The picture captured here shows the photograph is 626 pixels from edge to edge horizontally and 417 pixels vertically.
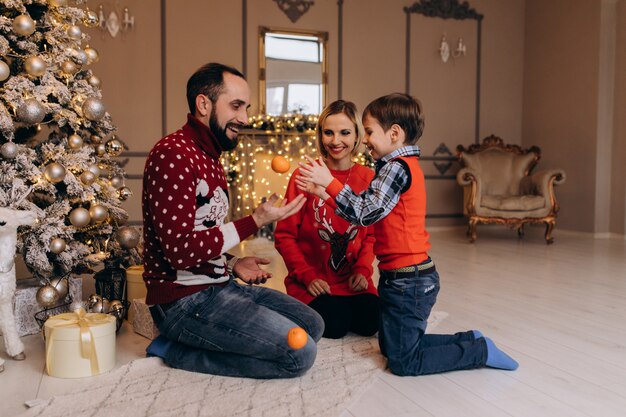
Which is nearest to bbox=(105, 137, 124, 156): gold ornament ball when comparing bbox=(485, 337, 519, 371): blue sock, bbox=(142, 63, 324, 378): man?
bbox=(142, 63, 324, 378): man

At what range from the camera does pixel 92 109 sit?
2820 mm

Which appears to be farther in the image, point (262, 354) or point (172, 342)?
point (172, 342)

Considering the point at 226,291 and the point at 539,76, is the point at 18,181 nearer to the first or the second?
the point at 226,291

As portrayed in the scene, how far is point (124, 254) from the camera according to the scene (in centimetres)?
308

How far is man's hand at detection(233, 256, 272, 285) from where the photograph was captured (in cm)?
223

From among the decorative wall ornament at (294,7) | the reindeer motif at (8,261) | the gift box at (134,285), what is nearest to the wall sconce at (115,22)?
the decorative wall ornament at (294,7)

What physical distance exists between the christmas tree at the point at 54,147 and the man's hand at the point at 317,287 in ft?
3.18

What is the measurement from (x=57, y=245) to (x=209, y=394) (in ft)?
A: 3.81

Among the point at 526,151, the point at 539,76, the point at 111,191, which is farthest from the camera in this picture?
the point at 539,76

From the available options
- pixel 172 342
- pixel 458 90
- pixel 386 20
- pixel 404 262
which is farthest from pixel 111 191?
pixel 458 90

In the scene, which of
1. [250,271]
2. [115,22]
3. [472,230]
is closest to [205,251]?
[250,271]

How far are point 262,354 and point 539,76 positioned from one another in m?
6.80

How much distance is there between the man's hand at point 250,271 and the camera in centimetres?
223

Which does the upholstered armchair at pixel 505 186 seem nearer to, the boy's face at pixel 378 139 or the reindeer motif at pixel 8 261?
the boy's face at pixel 378 139
